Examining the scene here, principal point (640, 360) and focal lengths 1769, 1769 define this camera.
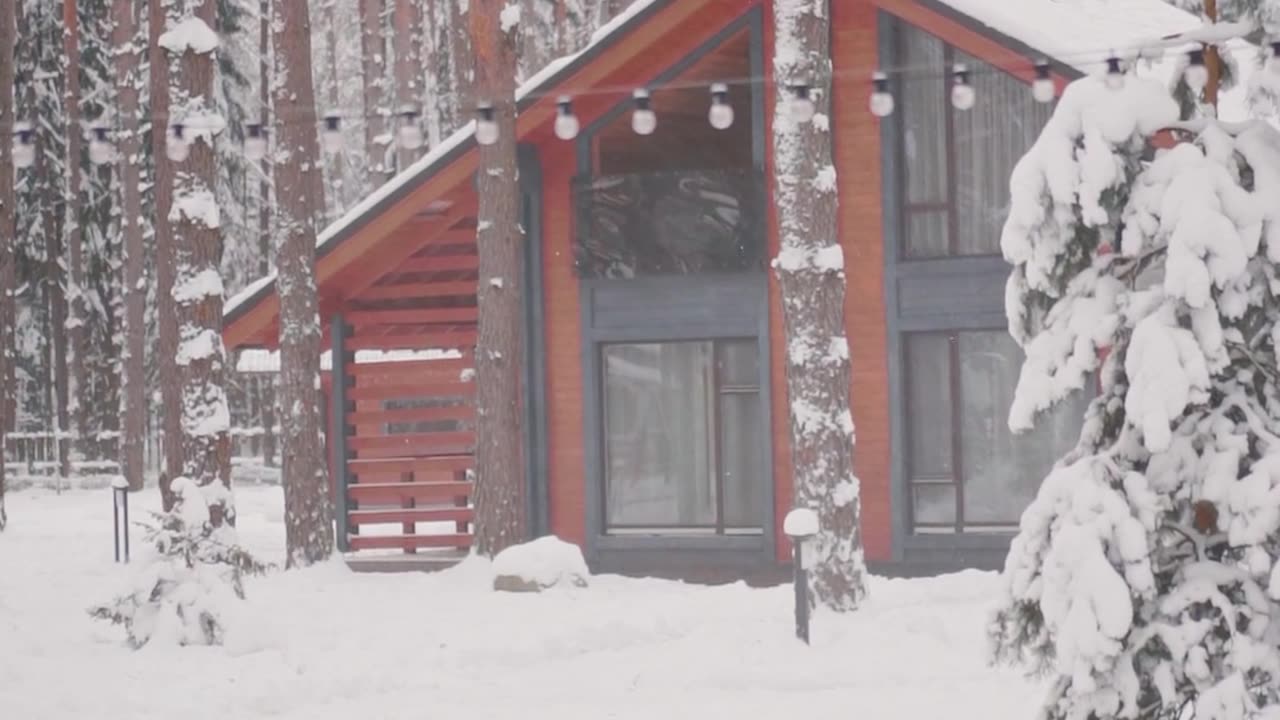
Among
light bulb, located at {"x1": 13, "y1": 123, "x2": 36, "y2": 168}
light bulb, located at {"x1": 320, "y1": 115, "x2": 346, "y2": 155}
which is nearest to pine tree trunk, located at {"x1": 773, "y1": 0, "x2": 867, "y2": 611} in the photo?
light bulb, located at {"x1": 320, "y1": 115, "x2": 346, "y2": 155}

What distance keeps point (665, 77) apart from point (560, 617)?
720cm

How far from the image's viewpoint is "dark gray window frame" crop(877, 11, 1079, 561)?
18.7 meters

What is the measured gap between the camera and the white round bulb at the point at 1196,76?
702 centimetres

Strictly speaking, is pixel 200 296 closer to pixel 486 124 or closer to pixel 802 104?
pixel 486 124

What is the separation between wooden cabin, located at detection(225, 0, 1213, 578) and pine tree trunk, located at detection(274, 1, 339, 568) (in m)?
0.67

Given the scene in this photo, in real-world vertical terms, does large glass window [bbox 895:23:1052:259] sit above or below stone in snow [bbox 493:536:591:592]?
above

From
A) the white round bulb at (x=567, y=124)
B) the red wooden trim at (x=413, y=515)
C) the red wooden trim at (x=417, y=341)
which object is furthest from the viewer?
the red wooden trim at (x=413, y=515)

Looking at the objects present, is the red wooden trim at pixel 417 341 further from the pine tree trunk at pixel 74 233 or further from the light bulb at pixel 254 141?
the pine tree trunk at pixel 74 233

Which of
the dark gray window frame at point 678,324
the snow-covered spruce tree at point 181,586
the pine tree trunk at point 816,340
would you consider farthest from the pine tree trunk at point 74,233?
the pine tree trunk at point 816,340

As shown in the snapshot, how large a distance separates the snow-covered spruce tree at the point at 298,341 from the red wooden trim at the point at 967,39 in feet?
21.4

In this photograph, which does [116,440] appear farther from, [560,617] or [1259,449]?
[1259,449]

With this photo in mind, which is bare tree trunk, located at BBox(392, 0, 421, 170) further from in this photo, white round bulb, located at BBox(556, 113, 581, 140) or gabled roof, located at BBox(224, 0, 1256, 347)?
white round bulb, located at BBox(556, 113, 581, 140)

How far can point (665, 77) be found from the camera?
19672 millimetres

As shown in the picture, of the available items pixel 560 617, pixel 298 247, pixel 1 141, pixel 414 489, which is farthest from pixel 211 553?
pixel 1 141
